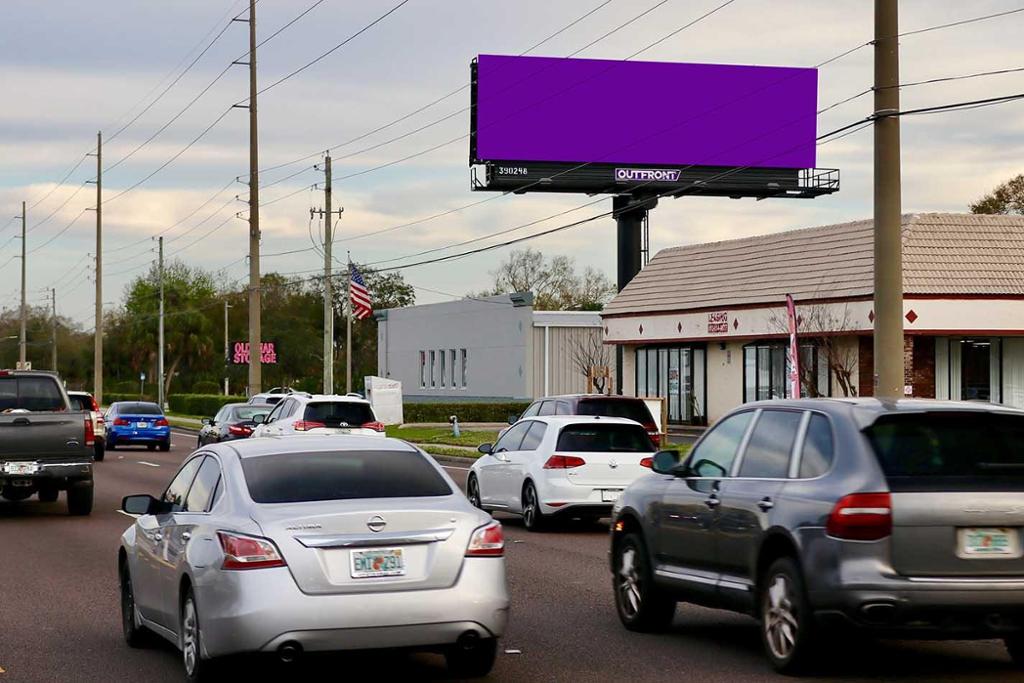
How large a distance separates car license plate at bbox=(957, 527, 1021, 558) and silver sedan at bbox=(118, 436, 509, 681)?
2.68 metres

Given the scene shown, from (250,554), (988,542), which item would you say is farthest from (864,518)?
(250,554)

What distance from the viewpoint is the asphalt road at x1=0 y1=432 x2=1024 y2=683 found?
33.1 feet

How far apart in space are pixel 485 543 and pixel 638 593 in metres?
Result: 2.90

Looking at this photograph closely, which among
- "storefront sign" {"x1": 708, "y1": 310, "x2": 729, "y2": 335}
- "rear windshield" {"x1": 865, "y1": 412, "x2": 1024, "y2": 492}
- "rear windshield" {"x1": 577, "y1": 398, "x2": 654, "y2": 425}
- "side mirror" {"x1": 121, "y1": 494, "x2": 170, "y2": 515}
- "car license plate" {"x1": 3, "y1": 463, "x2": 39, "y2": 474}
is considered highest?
"storefront sign" {"x1": 708, "y1": 310, "x2": 729, "y2": 335}

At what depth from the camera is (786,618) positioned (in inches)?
384

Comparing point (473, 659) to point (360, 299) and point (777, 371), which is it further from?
point (360, 299)

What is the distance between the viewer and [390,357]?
92875 mm

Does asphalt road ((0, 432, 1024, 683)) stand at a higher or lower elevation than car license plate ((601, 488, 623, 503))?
lower

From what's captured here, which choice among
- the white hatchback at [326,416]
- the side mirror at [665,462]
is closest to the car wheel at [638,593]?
the side mirror at [665,462]

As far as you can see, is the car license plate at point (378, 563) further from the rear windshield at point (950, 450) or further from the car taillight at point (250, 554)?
the rear windshield at point (950, 450)

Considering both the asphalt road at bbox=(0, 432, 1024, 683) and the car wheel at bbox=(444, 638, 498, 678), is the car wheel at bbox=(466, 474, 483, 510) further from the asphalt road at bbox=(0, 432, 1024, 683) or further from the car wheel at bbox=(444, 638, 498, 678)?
the car wheel at bbox=(444, 638, 498, 678)

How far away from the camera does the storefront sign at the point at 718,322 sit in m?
52.1

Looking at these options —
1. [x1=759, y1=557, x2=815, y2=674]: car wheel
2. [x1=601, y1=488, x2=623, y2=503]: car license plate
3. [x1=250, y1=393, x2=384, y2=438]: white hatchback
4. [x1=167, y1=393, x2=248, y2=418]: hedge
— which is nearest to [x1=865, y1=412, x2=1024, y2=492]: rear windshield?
[x1=759, y1=557, x2=815, y2=674]: car wheel

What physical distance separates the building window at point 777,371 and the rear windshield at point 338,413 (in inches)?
792
